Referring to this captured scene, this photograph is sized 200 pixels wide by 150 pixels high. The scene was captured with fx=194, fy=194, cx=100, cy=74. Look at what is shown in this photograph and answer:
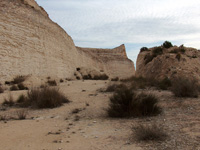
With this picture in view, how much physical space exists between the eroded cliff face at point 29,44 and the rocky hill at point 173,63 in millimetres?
8893

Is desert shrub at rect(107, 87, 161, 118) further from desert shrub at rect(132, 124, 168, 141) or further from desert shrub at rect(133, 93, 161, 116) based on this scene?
desert shrub at rect(132, 124, 168, 141)

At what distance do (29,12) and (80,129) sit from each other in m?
15.3

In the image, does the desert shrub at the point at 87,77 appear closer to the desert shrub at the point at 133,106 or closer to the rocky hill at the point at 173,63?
the rocky hill at the point at 173,63

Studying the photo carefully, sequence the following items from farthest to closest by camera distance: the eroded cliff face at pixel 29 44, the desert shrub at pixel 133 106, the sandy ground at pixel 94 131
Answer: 1. the eroded cliff face at pixel 29 44
2. the desert shrub at pixel 133 106
3. the sandy ground at pixel 94 131

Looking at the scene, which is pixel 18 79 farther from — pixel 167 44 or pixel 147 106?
pixel 147 106

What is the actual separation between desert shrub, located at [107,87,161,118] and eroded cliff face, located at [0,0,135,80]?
9963mm

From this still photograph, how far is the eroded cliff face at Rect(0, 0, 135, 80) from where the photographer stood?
1353cm

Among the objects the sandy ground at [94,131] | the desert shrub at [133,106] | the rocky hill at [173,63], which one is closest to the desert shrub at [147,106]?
the desert shrub at [133,106]

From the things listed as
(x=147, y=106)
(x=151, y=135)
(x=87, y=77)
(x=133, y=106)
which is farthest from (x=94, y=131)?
(x=87, y=77)

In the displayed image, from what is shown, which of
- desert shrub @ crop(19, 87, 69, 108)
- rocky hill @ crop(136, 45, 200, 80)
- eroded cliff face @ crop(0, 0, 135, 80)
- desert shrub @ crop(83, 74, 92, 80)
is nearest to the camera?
desert shrub @ crop(19, 87, 69, 108)

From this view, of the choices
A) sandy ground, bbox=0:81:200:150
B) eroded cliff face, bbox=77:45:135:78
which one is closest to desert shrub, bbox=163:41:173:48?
sandy ground, bbox=0:81:200:150

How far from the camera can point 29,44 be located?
52.1 feet

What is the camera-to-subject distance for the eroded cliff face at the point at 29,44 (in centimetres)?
1353

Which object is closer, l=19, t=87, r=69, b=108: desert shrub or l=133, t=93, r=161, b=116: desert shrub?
l=133, t=93, r=161, b=116: desert shrub
